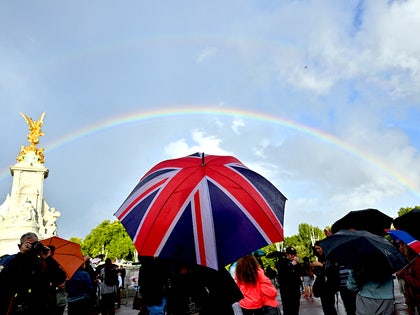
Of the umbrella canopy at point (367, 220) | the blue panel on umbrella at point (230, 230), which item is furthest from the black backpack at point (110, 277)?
the blue panel on umbrella at point (230, 230)

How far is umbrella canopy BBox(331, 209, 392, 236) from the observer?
16.4 feet

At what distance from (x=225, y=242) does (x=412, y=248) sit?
337cm

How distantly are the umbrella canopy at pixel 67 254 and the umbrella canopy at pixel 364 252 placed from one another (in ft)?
15.6

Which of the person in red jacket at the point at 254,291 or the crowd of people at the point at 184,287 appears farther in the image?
the person in red jacket at the point at 254,291

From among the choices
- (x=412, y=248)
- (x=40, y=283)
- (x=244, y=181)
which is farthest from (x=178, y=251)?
(x=412, y=248)

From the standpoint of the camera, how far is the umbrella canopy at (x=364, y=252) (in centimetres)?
378

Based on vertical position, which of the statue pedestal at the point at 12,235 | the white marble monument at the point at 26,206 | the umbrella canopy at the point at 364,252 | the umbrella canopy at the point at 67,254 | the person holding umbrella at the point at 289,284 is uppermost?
the white marble monument at the point at 26,206

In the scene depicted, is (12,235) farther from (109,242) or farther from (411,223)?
(109,242)

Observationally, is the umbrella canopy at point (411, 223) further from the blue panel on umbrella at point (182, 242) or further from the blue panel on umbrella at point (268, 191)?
the blue panel on umbrella at point (182, 242)

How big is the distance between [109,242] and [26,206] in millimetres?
37446

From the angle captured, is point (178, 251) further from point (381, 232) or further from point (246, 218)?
point (381, 232)

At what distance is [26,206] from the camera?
34.3m

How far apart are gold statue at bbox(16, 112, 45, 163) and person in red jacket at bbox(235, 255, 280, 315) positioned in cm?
4104

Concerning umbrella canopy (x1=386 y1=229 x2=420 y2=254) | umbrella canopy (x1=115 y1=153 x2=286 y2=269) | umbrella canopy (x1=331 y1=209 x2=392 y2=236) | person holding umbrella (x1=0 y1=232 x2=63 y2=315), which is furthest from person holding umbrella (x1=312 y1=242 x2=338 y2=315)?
person holding umbrella (x1=0 y1=232 x2=63 y2=315)
